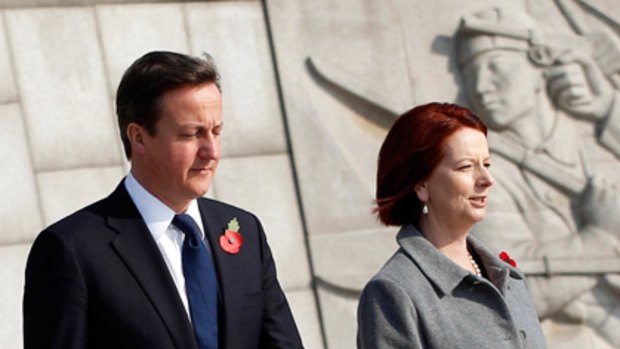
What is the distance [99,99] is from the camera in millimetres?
6285

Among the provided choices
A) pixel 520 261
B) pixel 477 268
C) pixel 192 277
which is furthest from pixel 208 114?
pixel 520 261

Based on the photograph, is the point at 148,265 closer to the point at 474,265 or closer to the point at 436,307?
the point at 436,307

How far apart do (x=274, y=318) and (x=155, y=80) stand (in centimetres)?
62

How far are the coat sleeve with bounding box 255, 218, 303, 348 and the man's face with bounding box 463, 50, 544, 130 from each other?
376 centimetres

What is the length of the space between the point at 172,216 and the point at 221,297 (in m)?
0.22

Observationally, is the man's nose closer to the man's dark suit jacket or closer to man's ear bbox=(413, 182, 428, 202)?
the man's dark suit jacket

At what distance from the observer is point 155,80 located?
3188 millimetres

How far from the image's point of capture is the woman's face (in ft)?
10.7

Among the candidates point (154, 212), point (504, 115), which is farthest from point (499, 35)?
point (154, 212)

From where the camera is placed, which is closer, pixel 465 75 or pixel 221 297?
pixel 221 297

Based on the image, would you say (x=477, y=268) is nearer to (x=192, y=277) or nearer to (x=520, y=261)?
(x=192, y=277)

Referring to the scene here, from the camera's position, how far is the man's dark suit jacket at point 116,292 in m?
3.09

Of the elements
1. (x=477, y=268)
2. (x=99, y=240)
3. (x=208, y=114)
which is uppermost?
(x=208, y=114)

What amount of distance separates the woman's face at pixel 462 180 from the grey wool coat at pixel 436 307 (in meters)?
0.10
